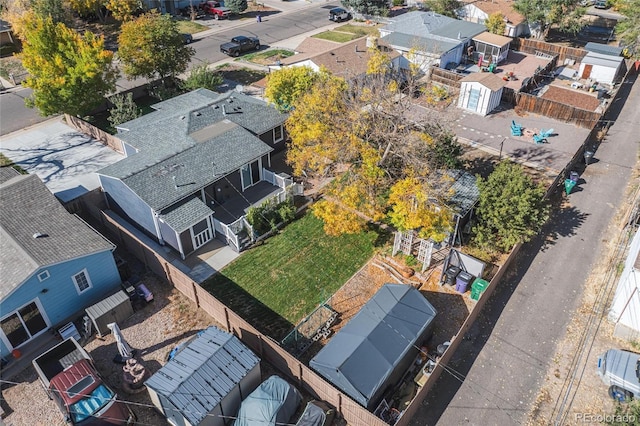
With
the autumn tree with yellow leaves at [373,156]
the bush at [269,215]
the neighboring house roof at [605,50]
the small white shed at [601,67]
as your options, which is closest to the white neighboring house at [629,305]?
the autumn tree with yellow leaves at [373,156]

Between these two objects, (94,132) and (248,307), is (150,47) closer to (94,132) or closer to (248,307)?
(94,132)

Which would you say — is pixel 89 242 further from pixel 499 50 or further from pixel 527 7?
pixel 527 7

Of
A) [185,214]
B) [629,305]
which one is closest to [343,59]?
[185,214]

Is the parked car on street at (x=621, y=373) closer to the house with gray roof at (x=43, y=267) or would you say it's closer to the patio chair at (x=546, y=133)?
the patio chair at (x=546, y=133)

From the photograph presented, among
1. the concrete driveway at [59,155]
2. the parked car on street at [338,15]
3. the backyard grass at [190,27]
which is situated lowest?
the concrete driveway at [59,155]

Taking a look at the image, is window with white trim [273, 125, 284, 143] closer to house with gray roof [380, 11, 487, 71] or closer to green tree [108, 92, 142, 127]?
green tree [108, 92, 142, 127]

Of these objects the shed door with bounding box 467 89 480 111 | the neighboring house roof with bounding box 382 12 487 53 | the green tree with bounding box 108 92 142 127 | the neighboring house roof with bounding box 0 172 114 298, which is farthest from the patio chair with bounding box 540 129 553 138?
the neighboring house roof with bounding box 0 172 114 298
